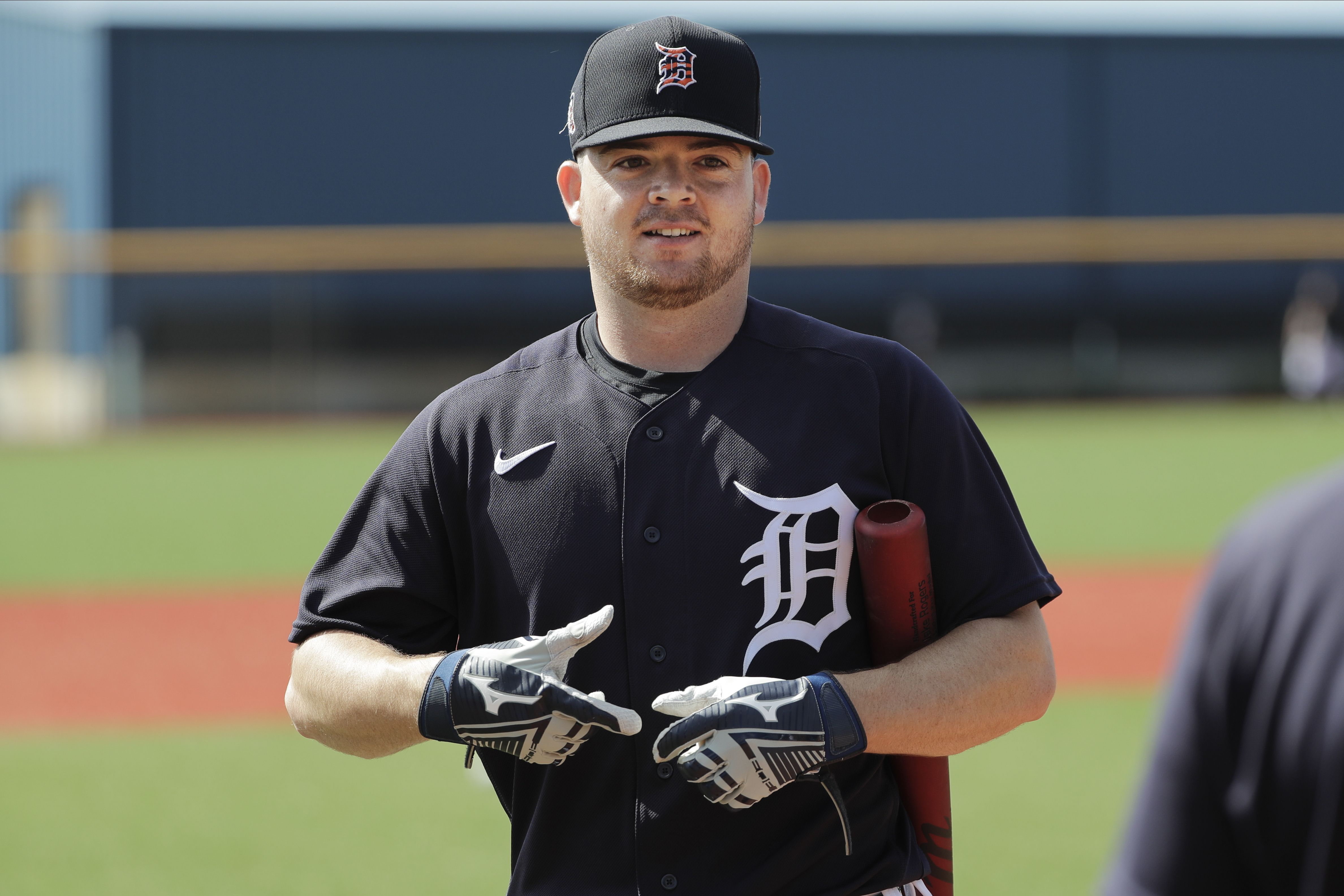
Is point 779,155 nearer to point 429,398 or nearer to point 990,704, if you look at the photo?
point 429,398

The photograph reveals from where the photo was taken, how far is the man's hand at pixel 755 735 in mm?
1981

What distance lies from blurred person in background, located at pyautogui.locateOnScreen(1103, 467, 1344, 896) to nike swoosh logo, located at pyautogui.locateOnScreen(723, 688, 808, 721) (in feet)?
2.95

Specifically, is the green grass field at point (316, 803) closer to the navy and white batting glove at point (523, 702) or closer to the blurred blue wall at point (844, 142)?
the navy and white batting glove at point (523, 702)

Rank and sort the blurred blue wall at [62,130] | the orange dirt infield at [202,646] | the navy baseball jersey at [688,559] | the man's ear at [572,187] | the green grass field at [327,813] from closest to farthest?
the navy baseball jersey at [688,559], the man's ear at [572,187], the green grass field at [327,813], the orange dirt infield at [202,646], the blurred blue wall at [62,130]

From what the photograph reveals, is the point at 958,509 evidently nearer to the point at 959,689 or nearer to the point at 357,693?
the point at 959,689

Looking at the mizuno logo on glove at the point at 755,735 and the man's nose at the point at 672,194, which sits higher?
the man's nose at the point at 672,194

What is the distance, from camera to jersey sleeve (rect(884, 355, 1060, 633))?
2.14 metres

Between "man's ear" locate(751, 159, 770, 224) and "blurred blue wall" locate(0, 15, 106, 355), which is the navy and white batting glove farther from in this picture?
"blurred blue wall" locate(0, 15, 106, 355)

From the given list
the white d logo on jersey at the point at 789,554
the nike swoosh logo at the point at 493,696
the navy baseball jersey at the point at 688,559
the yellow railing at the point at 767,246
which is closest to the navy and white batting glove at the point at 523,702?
the nike swoosh logo at the point at 493,696

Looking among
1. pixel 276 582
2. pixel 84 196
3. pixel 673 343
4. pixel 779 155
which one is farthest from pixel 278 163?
pixel 673 343

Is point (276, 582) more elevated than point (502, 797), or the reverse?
point (502, 797)

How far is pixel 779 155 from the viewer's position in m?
30.9

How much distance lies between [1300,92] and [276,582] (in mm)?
28746

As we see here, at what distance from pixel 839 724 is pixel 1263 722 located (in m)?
0.99
